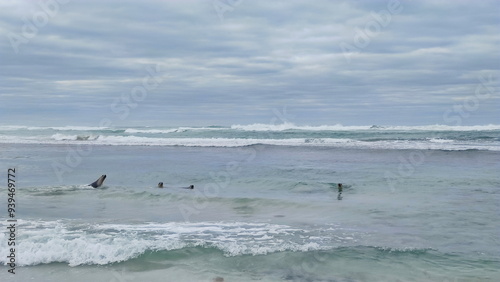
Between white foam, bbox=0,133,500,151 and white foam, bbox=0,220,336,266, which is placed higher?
white foam, bbox=0,133,500,151

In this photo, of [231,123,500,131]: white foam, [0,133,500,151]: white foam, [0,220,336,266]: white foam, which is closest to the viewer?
[0,220,336,266]: white foam

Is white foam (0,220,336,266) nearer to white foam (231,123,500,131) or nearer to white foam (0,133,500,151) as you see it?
white foam (0,133,500,151)

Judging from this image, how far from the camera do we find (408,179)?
20375 mm

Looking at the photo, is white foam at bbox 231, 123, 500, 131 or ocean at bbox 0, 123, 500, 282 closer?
ocean at bbox 0, 123, 500, 282

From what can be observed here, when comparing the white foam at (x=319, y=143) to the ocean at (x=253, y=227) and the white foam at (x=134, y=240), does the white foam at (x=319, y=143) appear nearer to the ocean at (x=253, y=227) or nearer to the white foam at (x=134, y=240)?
the ocean at (x=253, y=227)

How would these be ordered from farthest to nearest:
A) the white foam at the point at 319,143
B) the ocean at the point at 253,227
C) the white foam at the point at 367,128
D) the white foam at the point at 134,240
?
the white foam at the point at 367,128, the white foam at the point at 319,143, the white foam at the point at 134,240, the ocean at the point at 253,227

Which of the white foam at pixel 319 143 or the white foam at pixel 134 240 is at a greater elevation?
the white foam at pixel 319 143

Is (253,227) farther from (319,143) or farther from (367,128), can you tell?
(367,128)

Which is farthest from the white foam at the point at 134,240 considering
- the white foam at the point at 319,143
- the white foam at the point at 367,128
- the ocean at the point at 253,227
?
the white foam at the point at 367,128

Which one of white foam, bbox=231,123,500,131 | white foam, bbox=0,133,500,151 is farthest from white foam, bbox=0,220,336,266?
white foam, bbox=231,123,500,131

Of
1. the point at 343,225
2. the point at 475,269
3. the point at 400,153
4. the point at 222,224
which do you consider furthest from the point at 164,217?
the point at 400,153

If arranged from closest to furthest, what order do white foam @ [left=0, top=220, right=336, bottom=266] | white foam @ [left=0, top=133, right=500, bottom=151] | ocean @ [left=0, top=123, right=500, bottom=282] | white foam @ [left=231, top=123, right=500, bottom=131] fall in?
ocean @ [left=0, top=123, right=500, bottom=282]
white foam @ [left=0, top=220, right=336, bottom=266]
white foam @ [left=0, top=133, right=500, bottom=151]
white foam @ [left=231, top=123, right=500, bottom=131]

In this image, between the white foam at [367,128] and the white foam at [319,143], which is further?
the white foam at [367,128]

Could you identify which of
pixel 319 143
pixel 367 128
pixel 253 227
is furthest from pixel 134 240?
pixel 367 128
